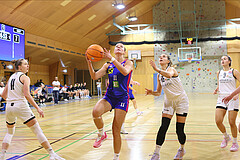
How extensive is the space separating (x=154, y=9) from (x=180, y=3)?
2710mm

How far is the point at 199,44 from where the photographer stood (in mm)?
23047

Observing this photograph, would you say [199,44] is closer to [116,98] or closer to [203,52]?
[203,52]

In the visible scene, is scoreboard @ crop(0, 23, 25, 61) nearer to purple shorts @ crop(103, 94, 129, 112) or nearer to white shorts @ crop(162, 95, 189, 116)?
purple shorts @ crop(103, 94, 129, 112)

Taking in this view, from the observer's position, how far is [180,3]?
23.5 metres

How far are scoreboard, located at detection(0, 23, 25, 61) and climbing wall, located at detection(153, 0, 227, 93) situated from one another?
544 inches

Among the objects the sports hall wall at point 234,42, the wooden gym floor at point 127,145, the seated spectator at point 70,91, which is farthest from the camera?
the sports hall wall at point 234,42

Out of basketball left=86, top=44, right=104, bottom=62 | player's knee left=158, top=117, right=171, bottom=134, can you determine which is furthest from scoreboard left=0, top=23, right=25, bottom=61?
player's knee left=158, top=117, right=171, bottom=134

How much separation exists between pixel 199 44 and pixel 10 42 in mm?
17738

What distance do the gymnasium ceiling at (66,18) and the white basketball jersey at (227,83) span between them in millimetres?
11692

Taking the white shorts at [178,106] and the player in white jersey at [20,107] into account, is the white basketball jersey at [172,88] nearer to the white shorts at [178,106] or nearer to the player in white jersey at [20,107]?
the white shorts at [178,106]

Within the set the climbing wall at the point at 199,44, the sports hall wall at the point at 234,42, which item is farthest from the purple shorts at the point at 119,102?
the sports hall wall at the point at 234,42

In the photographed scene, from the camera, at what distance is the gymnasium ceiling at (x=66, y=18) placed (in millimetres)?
13086

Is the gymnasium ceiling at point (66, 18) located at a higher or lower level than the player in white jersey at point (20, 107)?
higher

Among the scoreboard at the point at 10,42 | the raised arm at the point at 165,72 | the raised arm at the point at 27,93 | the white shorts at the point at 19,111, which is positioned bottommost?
the white shorts at the point at 19,111
